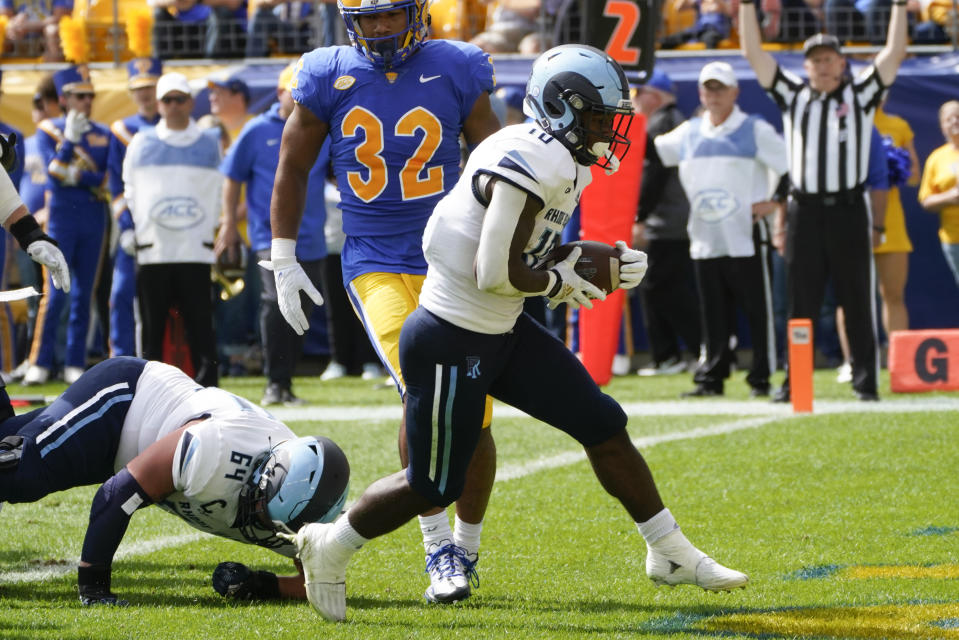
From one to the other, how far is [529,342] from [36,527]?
249 centimetres

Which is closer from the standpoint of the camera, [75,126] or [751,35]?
[751,35]

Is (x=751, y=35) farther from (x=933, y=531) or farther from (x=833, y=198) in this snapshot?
(x=933, y=531)

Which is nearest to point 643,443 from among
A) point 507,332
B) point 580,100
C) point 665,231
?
point 507,332

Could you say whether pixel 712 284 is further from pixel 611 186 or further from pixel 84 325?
pixel 84 325

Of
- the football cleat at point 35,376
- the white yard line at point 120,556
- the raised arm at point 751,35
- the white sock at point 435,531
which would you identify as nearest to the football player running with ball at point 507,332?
the white sock at point 435,531

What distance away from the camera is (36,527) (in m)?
5.61

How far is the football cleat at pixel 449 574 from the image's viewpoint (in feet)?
13.8

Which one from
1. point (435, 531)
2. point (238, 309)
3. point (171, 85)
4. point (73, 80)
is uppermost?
point (171, 85)

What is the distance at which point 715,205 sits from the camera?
9508 mm

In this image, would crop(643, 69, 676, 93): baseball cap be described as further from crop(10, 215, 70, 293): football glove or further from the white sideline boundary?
crop(10, 215, 70, 293): football glove

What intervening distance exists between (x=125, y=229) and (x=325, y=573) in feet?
20.7

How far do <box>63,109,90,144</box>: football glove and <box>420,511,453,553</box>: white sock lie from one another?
21.7ft

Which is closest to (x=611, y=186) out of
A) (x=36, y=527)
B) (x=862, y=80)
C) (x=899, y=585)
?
(x=862, y=80)

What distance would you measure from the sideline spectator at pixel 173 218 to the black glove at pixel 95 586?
17.1 feet
